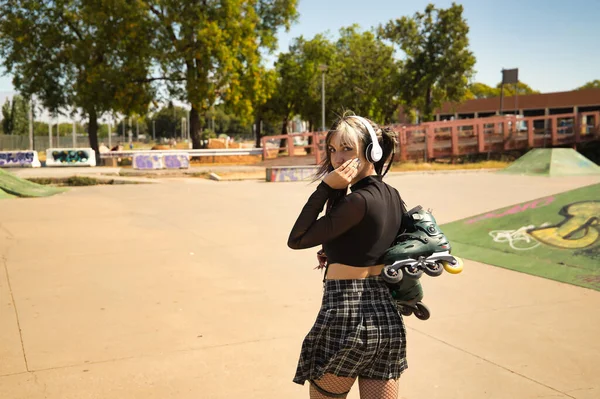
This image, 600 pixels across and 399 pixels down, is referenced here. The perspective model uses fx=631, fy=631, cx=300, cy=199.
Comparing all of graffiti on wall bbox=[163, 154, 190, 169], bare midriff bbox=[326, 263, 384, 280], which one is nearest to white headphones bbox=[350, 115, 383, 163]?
bare midriff bbox=[326, 263, 384, 280]

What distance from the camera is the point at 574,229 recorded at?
821cm

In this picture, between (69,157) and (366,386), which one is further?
(69,157)

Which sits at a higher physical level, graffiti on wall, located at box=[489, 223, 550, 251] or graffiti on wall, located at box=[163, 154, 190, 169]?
graffiti on wall, located at box=[163, 154, 190, 169]

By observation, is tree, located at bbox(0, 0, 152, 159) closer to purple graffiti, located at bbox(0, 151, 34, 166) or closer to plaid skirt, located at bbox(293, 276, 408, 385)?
purple graffiti, located at bbox(0, 151, 34, 166)

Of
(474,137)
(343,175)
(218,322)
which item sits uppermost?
(474,137)

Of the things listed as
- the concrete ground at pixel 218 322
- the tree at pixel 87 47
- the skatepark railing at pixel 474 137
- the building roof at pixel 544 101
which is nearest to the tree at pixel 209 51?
the tree at pixel 87 47

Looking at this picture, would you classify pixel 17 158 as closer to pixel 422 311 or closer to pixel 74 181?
pixel 74 181

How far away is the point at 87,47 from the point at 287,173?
1952 cm

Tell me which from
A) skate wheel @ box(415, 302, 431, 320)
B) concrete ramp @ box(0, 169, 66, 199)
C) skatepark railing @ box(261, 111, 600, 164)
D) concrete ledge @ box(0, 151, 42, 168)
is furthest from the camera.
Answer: concrete ledge @ box(0, 151, 42, 168)

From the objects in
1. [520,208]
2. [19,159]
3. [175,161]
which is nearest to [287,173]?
[175,161]

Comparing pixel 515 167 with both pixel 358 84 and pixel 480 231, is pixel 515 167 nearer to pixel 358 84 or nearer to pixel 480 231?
pixel 480 231

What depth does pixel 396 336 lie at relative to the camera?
2668 millimetres

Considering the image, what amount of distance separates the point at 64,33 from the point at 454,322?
121ft

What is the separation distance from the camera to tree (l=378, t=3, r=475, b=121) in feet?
140
